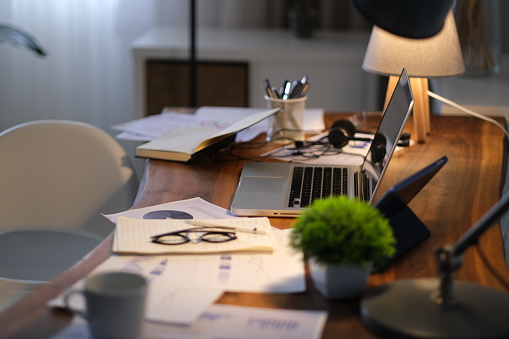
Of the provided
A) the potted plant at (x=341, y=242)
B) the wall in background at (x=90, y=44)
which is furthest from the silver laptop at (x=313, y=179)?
the wall in background at (x=90, y=44)

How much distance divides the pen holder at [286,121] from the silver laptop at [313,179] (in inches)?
8.6

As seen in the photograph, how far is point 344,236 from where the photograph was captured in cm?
95

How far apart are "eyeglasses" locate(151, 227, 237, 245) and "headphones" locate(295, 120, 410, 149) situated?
622 mm

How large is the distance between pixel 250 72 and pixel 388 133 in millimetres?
1467

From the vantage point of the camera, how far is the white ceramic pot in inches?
38.2

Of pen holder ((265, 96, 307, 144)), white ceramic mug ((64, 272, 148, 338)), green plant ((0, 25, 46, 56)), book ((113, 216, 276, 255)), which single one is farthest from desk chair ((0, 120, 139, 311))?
green plant ((0, 25, 46, 56))

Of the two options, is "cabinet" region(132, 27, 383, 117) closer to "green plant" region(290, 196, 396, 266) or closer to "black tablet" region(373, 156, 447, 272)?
"black tablet" region(373, 156, 447, 272)

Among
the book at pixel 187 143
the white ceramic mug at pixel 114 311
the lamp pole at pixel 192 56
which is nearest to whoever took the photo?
the white ceramic mug at pixel 114 311

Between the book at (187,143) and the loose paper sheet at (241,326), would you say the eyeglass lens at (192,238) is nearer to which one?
the loose paper sheet at (241,326)

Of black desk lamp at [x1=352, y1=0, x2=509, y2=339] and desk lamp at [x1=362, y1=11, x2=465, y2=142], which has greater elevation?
desk lamp at [x1=362, y1=11, x2=465, y2=142]

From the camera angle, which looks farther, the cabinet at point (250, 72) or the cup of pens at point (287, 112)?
the cabinet at point (250, 72)

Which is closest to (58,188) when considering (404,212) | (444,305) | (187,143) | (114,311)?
(187,143)

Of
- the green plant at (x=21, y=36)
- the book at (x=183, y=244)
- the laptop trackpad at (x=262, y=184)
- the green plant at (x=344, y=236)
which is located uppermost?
the green plant at (x=21, y=36)

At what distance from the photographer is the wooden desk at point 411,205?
3.11 ft
